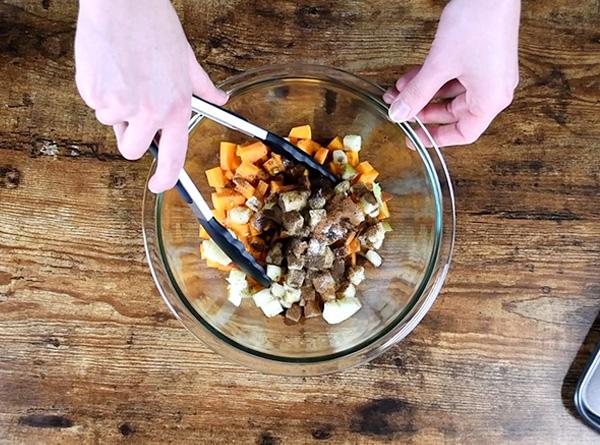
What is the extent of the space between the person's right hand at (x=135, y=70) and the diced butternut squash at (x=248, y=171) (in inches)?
13.4

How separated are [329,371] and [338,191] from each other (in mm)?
361

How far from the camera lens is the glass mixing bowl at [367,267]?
1381 millimetres

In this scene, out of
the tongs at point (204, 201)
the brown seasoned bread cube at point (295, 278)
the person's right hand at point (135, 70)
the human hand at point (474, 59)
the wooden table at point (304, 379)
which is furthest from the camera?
the wooden table at point (304, 379)

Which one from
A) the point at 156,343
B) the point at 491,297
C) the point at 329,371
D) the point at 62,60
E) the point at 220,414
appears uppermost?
the point at 62,60

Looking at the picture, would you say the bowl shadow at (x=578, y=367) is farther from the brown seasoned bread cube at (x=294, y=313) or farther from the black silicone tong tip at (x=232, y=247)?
the black silicone tong tip at (x=232, y=247)

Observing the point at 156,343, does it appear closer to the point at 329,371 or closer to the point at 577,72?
the point at 329,371

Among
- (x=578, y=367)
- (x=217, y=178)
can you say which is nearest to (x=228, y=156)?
(x=217, y=178)

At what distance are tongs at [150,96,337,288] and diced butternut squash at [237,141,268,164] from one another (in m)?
0.02

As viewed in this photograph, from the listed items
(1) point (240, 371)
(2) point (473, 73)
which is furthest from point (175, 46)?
(1) point (240, 371)

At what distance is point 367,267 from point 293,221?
0.21 metres

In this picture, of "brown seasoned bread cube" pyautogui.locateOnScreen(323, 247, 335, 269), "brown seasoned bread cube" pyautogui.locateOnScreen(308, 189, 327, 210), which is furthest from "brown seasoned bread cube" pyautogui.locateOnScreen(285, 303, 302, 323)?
"brown seasoned bread cube" pyautogui.locateOnScreen(308, 189, 327, 210)

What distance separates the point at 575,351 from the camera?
5.01ft

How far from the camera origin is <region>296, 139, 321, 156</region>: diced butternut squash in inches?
57.2

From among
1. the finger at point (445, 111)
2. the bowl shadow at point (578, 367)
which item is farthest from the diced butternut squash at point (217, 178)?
the bowl shadow at point (578, 367)
